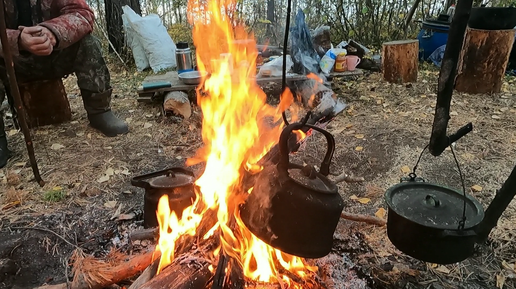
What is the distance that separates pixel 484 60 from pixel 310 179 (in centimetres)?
473

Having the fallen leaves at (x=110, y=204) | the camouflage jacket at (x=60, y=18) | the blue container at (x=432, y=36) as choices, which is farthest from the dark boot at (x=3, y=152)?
the blue container at (x=432, y=36)

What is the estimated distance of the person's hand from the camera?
3.33 m

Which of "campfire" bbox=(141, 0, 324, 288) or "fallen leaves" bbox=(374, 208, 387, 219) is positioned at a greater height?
"campfire" bbox=(141, 0, 324, 288)

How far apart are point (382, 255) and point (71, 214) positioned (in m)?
2.20

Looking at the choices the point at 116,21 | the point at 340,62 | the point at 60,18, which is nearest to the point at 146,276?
the point at 60,18

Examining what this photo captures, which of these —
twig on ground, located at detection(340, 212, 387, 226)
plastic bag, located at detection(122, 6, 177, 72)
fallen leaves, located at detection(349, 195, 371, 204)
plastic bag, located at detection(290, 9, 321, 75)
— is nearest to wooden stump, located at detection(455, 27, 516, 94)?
plastic bag, located at detection(290, 9, 321, 75)

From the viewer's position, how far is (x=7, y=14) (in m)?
Answer: 3.59

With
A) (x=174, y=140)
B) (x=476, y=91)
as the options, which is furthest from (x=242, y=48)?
(x=476, y=91)

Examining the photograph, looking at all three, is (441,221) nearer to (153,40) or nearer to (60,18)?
(60,18)

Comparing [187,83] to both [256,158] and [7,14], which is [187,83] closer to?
[7,14]

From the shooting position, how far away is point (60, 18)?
362cm

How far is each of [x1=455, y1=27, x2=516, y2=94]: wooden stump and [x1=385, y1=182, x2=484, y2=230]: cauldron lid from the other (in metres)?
4.04

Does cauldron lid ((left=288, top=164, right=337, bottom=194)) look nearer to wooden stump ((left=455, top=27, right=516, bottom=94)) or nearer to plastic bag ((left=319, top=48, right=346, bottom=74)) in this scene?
plastic bag ((left=319, top=48, right=346, bottom=74))

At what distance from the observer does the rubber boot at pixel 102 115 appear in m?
4.21
